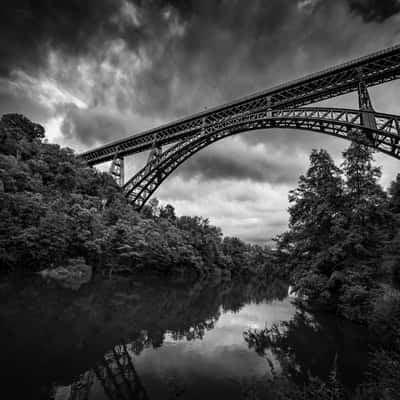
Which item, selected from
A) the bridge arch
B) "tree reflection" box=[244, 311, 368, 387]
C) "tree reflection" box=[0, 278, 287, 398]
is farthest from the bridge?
"tree reflection" box=[0, 278, 287, 398]

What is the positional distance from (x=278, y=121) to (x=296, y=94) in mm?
2885

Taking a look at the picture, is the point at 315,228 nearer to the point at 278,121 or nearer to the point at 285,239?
the point at 285,239

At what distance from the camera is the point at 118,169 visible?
2762cm

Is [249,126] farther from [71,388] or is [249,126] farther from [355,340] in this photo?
[71,388]

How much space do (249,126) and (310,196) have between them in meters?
11.2

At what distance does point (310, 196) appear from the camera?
9.97 metres

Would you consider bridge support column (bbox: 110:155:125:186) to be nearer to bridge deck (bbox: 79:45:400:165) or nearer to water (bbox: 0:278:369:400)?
bridge deck (bbox: 79:45:400:165)

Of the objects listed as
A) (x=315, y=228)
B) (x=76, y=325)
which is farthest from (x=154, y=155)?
(x=76, y=325)

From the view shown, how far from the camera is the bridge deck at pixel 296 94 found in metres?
13.2

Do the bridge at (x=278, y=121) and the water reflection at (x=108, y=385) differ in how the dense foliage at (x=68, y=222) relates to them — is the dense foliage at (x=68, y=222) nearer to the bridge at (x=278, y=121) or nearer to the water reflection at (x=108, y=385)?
the bridge at (x=278, y=121)

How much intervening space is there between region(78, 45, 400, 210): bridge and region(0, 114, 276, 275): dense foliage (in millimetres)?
3839

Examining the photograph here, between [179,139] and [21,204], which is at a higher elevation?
[179,139]

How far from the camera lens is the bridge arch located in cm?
1157

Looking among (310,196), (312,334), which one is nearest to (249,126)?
(310,196)
